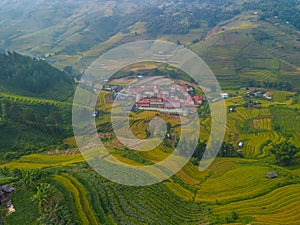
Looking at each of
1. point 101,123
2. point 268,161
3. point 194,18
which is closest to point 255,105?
point 268,161

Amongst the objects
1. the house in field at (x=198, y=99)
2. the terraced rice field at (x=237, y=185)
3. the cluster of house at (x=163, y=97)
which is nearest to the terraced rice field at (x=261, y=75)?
the cluster of house at (x=163, y=97)

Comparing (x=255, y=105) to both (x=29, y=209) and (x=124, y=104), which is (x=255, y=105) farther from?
(x=29, y=209)

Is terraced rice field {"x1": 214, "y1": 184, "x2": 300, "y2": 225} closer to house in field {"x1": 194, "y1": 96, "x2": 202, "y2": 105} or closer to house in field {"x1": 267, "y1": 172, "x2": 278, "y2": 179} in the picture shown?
house in field {"x1": 267, "y1": 172, "x2": 278, "y2": 179}

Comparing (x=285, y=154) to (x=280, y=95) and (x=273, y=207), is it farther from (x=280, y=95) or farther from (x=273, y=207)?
(x=280, y=95)

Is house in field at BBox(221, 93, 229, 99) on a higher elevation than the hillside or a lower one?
lower

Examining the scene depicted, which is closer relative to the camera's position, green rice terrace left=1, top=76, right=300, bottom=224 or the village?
green rice terrace left=1, top=76, right=300, bottom=224

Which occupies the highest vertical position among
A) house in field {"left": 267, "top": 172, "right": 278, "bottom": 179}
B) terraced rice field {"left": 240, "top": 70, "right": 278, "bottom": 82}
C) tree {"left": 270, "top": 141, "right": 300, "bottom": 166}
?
house in field {"left": 267, "top": 172, "right": 278, "bottom": 179}

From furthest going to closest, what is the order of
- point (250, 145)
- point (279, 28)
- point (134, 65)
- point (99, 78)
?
point (279, 28), point (134, 65), point (99, 78), point (250, 145)

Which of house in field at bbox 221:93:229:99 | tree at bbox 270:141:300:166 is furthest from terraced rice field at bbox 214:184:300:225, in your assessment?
house in field at bbox 221:93:229:99
